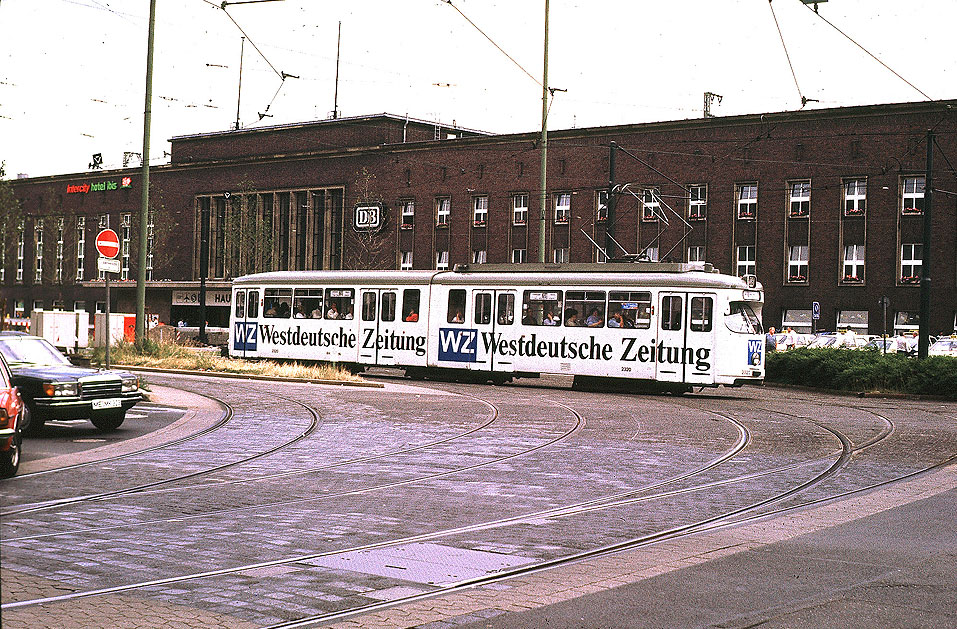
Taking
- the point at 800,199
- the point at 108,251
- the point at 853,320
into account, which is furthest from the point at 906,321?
the point at 108,251

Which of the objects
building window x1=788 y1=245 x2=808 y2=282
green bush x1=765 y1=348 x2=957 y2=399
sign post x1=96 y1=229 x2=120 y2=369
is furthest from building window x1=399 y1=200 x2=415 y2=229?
sign post x1=96 y1=229 x2=120 y2=369

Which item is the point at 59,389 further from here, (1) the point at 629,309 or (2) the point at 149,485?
(1) the point at 629,309

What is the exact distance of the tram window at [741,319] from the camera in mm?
29203

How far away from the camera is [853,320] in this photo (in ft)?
195

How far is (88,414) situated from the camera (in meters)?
17.7

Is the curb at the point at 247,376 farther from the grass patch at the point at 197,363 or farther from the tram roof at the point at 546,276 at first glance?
the tram roof at the point at 546,276

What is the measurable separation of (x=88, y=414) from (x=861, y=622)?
13.3 meters

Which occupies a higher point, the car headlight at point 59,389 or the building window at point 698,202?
the building window at point 698,202

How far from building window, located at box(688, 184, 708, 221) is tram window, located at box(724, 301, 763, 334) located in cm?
3368

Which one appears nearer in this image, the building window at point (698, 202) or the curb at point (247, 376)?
the curb at point (247, 376)

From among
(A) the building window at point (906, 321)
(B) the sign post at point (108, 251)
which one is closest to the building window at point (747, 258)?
(A) the building window at point (906, 321)

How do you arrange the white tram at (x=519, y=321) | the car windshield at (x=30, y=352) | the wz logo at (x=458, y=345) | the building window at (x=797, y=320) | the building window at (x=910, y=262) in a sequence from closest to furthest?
the car windshield at (x=30, y=352), the white tram at (x=519, y=321), the wz logo at (x=458, y=345), the building window at (x=910, y=262), the building window at (x=797, y=320)

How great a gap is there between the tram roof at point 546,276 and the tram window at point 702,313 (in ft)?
1.30

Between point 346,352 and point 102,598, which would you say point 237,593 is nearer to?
point 102,598
